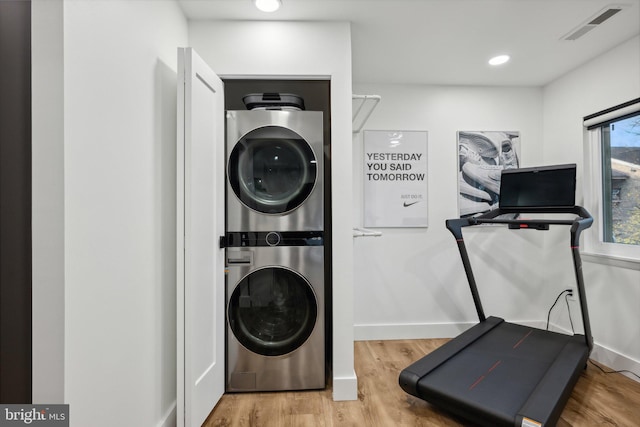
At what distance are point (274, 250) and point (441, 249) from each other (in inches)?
72.4

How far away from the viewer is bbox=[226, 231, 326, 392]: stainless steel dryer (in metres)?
2.04

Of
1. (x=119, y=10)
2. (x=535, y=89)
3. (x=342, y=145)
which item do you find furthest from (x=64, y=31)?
(x=535, y=89)

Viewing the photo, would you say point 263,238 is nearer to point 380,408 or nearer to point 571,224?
point 380,408

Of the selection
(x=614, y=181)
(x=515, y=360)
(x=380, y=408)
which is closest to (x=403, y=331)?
(x=515, y=360)

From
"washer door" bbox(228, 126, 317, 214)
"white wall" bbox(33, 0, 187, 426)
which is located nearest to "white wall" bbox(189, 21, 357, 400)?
"washer door" bbox(228, 126, 317, 214)

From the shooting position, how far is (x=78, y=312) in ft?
3.37

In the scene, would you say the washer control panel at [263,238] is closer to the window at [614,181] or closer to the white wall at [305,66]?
the white wall at [305,66]

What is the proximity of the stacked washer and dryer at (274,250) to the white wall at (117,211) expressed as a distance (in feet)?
1.34

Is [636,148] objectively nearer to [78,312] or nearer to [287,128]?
[287,128]

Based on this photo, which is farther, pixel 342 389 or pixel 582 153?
pixel 582 153

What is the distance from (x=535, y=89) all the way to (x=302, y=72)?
2590 millimetres

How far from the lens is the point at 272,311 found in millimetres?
2088

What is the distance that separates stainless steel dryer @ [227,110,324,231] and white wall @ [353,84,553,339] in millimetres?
1034

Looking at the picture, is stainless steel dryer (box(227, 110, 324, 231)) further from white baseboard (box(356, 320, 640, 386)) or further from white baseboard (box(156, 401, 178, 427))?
white baseboard (box(356, 320, 640, 386))
